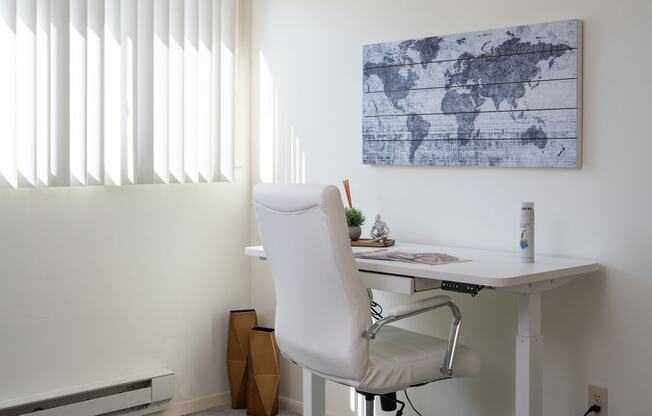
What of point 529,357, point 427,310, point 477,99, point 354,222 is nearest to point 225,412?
point 354,222

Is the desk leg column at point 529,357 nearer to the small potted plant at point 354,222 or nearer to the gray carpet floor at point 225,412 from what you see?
the small potted plant at point 354,222

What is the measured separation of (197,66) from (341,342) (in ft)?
5.70

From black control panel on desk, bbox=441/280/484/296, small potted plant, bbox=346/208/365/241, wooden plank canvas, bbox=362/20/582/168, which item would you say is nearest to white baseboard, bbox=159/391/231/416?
small potted plant, bbox=346/208/365/241

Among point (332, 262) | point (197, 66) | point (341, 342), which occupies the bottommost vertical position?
point (341, 342)

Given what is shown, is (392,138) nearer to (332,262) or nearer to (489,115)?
(489,115)

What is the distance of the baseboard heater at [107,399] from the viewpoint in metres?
3.41

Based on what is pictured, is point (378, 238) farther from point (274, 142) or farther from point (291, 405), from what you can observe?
point (291, 405)

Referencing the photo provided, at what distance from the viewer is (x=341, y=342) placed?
105 inches

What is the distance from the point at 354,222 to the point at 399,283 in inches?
25.3

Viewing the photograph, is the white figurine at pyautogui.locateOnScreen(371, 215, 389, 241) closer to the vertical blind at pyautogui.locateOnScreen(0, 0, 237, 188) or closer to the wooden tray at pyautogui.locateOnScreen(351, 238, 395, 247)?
the wooden tray at pyautogui.locateOnScreen(351, 238, 395, 247)

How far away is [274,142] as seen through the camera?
161 inches

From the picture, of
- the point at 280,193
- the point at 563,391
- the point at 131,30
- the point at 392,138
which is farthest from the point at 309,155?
the point at 563,391

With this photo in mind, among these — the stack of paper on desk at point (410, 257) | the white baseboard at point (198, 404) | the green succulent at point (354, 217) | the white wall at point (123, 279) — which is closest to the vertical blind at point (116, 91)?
the white wall at point (123, 279)

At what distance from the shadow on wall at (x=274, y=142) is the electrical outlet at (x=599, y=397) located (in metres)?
1.63
